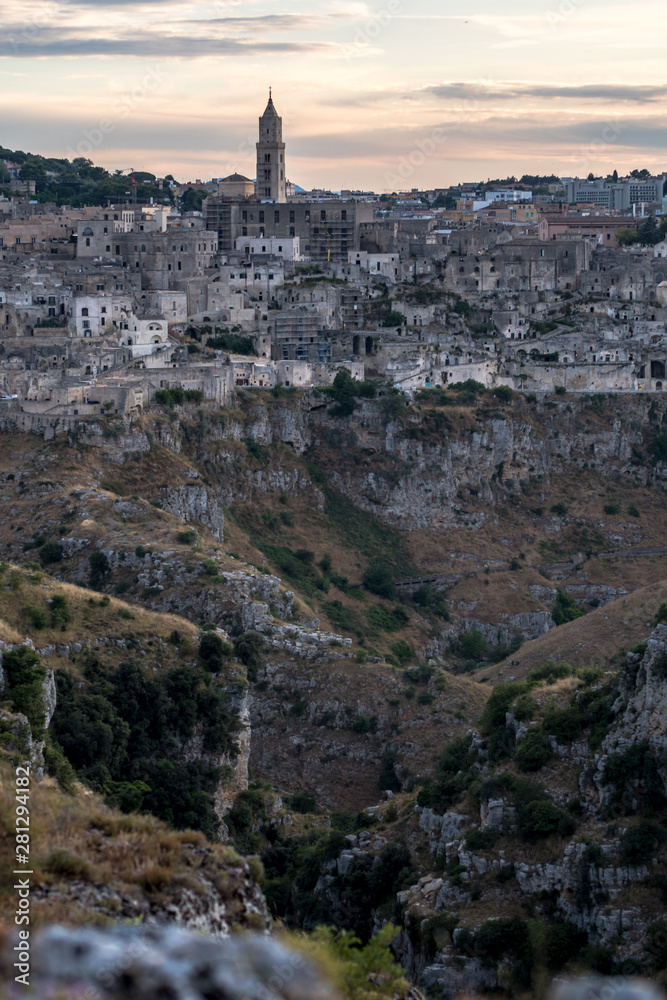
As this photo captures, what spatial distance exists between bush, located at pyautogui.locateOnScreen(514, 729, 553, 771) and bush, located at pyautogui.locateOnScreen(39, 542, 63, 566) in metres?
21.7

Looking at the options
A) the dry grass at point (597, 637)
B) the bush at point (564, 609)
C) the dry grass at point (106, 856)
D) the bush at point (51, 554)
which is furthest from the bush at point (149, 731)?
the bush at point (564, 609)

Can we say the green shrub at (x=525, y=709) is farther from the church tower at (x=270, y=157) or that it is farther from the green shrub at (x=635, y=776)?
the church tower at (x=270, y=157)

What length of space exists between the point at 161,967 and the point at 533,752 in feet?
66.4

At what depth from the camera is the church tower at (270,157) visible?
289 ft

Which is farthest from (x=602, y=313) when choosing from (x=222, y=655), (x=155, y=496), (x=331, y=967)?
(x=331, y=967)

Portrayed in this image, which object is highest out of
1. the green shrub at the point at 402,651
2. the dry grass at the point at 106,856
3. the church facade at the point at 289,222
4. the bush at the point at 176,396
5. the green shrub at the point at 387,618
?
the church facade at the point at 289,222

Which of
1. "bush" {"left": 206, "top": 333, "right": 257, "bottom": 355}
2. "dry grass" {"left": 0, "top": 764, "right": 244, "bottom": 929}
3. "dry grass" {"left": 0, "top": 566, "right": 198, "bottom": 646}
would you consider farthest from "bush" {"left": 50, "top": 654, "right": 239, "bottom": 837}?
"bush" {"left": 206, "top": 333, "right": 257, "bottom": 355}

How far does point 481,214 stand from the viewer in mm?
111812

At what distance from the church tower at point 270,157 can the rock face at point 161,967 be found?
7890 cm

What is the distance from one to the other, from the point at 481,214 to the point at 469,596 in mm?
51274

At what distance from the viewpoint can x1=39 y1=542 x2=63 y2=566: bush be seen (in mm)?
48094

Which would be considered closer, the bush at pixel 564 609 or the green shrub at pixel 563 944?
the green shrub at pixel 563 944

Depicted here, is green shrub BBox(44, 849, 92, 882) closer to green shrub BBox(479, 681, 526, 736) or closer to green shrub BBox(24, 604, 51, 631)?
green shrub BBox(479, 681, 526, 736)

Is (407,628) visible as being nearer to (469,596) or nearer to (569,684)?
(469,596)
